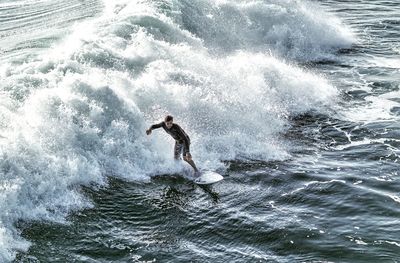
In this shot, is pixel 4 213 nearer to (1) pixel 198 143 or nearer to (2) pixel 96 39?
(1) pixel 198 143

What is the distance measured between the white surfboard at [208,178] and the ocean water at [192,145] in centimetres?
21

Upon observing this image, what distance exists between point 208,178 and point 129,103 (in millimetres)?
3927

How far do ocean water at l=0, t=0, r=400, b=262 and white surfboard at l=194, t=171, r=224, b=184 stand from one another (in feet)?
0.70

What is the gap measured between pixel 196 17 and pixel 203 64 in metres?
6.02

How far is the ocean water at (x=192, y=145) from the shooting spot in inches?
505

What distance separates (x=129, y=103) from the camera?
1805 centimetres

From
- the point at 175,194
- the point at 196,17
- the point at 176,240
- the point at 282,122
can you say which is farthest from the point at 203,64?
the point at 176,240

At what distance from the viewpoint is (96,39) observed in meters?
21.4

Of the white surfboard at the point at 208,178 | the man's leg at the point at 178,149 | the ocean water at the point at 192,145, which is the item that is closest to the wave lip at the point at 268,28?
the ocean water at the point at 192,145

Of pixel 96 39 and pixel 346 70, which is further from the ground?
pixel 96 39

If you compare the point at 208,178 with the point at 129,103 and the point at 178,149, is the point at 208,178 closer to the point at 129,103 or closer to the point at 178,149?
the point at 178,149

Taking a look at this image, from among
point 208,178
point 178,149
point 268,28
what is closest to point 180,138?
point 178,149

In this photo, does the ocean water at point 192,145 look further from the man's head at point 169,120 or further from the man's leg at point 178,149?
the man's head at point 169,120

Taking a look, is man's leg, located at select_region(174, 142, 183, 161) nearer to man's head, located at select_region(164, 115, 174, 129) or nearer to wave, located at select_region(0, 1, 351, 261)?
wave, located at select_region(0, 1, 351, 261)
